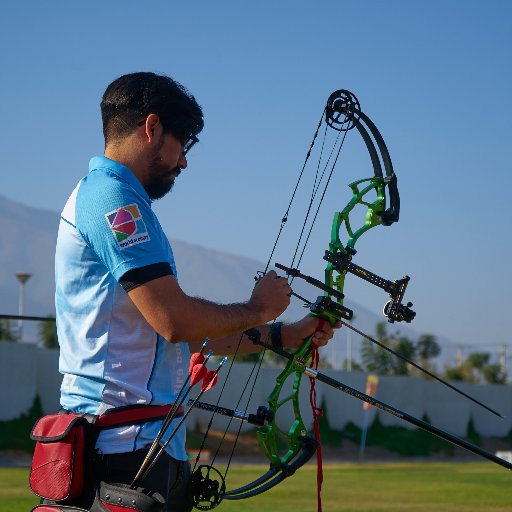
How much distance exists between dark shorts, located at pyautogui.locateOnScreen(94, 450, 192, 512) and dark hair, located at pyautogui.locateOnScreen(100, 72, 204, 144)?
1.09 m

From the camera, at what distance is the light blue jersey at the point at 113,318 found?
3.70 metres

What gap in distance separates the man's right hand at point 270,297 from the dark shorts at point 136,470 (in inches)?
23.0

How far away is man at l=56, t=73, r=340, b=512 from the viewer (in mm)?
3676

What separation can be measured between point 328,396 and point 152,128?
38.0 m

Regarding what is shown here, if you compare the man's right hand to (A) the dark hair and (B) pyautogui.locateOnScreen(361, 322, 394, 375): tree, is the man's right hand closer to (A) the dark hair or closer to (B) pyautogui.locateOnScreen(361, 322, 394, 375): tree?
(A) the dark hair

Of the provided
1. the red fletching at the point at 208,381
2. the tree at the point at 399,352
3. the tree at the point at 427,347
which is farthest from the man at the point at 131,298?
the tree at the point at 427,347

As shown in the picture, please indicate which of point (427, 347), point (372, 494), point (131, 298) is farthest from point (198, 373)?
point (427, 347)

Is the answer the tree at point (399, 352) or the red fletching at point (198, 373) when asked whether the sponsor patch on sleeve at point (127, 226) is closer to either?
the red fletching at point (198, 373)

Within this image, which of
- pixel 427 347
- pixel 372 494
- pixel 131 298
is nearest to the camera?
pixel 131 298

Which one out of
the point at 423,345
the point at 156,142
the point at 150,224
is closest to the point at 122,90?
the point at 156,142

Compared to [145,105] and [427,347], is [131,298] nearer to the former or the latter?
[145,105]

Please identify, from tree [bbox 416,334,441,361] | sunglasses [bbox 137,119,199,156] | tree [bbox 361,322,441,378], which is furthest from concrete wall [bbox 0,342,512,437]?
sunglasses [bbox 137,119,199,156]

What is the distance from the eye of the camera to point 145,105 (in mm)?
3953

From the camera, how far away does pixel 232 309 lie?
3.87 meters
